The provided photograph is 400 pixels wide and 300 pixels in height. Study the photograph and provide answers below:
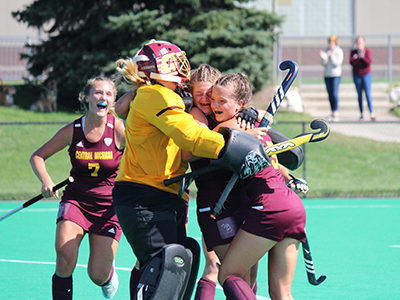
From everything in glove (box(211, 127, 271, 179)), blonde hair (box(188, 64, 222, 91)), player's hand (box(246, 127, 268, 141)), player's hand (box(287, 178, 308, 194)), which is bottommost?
player's hand (box(287, 178, 308, 194))

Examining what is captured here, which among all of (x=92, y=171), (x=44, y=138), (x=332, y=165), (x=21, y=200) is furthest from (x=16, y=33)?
(x=92, y=171)

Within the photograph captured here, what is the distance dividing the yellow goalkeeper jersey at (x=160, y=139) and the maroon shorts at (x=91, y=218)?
1133mm

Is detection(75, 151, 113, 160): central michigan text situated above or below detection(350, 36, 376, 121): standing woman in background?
below

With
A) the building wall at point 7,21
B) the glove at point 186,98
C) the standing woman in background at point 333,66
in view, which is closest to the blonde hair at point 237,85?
the glove at point 186,98

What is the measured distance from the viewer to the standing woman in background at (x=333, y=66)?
1383 cm

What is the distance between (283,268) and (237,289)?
0.36 metres

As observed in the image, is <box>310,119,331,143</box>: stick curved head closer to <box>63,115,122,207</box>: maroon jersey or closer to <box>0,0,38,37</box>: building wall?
<box>63,115,122,207</box>: maroon jersey

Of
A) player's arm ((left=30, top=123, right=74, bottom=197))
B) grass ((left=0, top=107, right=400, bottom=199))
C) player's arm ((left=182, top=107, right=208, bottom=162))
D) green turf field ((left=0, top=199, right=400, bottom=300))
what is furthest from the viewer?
grass ((left=0, top=107, right=400, bottom=199))

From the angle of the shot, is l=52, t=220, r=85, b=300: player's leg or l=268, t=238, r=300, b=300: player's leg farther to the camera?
l=52, t=220, r=85, b=300: player's leg

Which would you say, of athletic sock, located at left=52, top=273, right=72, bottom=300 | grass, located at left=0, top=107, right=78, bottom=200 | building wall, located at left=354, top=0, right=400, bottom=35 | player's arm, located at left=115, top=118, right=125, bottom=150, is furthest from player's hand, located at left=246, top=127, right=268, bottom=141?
building wall, located at left=354, top=0, right=400, bottom=35

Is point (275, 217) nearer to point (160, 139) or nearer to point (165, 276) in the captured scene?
point (165, 276)

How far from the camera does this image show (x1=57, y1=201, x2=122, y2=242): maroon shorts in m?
4.35

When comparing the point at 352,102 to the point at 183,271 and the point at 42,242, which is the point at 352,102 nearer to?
the point at 42,242

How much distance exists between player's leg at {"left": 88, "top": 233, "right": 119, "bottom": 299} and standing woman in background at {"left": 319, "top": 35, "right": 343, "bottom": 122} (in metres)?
10.6
